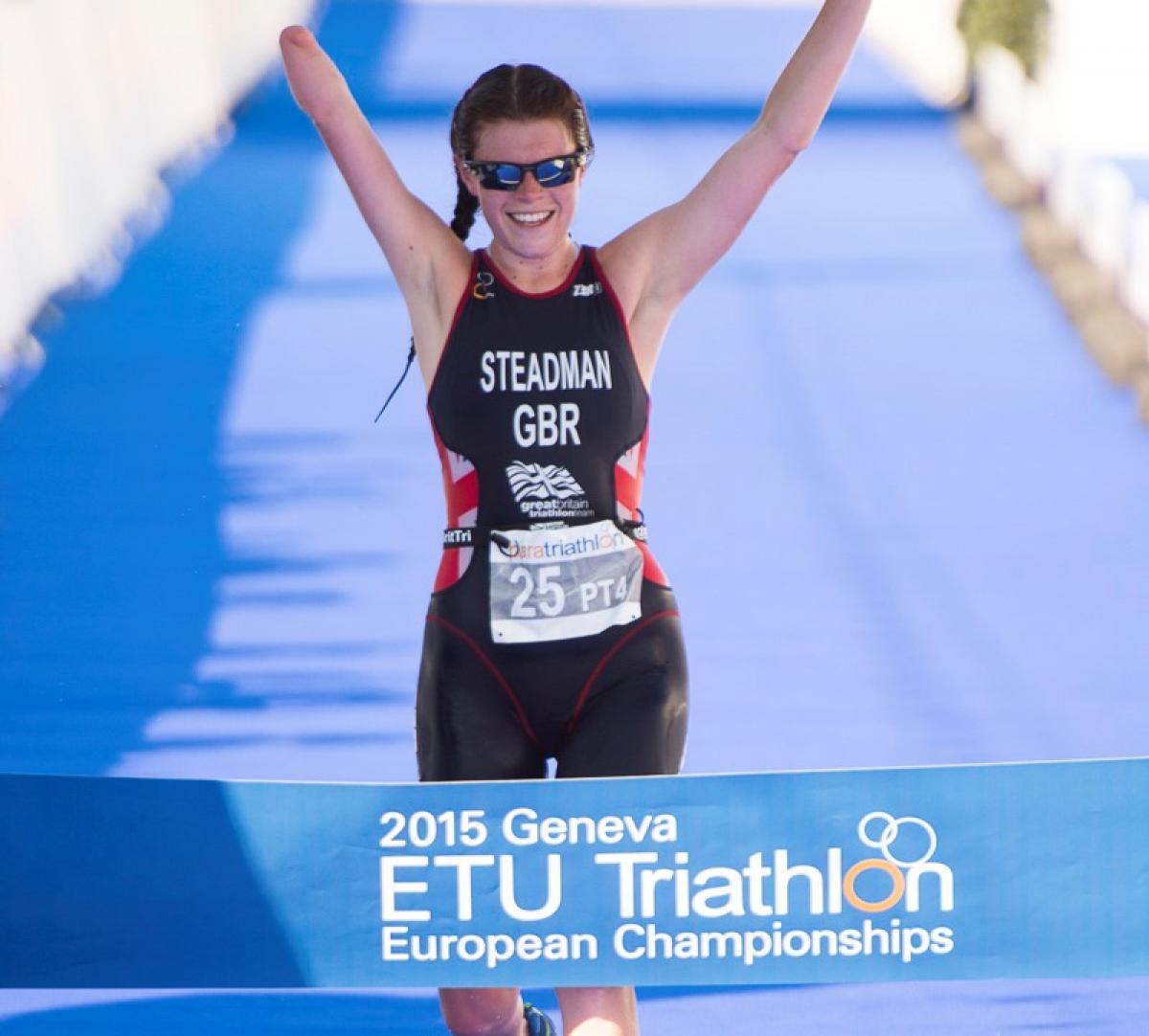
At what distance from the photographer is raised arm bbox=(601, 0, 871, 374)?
4.15 meters

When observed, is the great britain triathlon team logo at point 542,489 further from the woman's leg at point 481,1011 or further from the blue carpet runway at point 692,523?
the blue carpet runway at point 692,523

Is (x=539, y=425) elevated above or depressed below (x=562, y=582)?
above

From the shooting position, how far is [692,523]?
10062 millimetres

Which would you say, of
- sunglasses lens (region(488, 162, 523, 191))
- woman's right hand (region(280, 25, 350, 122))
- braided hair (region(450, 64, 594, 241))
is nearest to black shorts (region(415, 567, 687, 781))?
sunglasses lens (region(488, 162, 523, 191))

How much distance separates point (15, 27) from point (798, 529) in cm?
558

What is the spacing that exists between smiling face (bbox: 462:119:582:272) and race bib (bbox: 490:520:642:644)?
50 centimetres

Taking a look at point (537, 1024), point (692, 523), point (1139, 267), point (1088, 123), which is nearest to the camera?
point (537, 1024)

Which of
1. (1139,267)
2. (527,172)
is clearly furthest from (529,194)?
(1139,267)

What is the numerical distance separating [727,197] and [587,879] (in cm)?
128

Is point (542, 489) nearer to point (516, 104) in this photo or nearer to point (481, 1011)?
point (516, 104)

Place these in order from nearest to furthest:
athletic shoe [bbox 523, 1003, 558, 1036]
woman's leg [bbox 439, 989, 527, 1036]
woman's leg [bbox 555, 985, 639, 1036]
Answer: woman's leg [bbox 555, 985, 639, 1036]
woman's leg [bbox 439, 989, 527, 1036]
athletic shoe [bbox 523, 1003, 558, 1036]

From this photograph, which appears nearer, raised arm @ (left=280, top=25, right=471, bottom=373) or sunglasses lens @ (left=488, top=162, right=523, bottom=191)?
sunglasses lens @ (left=488, top=162, right=523, bottom=191)

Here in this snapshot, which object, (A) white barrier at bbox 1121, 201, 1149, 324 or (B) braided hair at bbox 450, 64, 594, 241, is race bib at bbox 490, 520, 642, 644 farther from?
(A) white barrier at bbox 1121, 201, 1149, 324

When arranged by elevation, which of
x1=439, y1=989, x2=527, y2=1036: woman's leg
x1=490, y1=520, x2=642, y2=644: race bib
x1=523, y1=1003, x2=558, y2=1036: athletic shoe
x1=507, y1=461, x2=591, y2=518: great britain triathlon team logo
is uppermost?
x1=507, y1=461, x2=591, y2=518: great britain triathlon team logo
